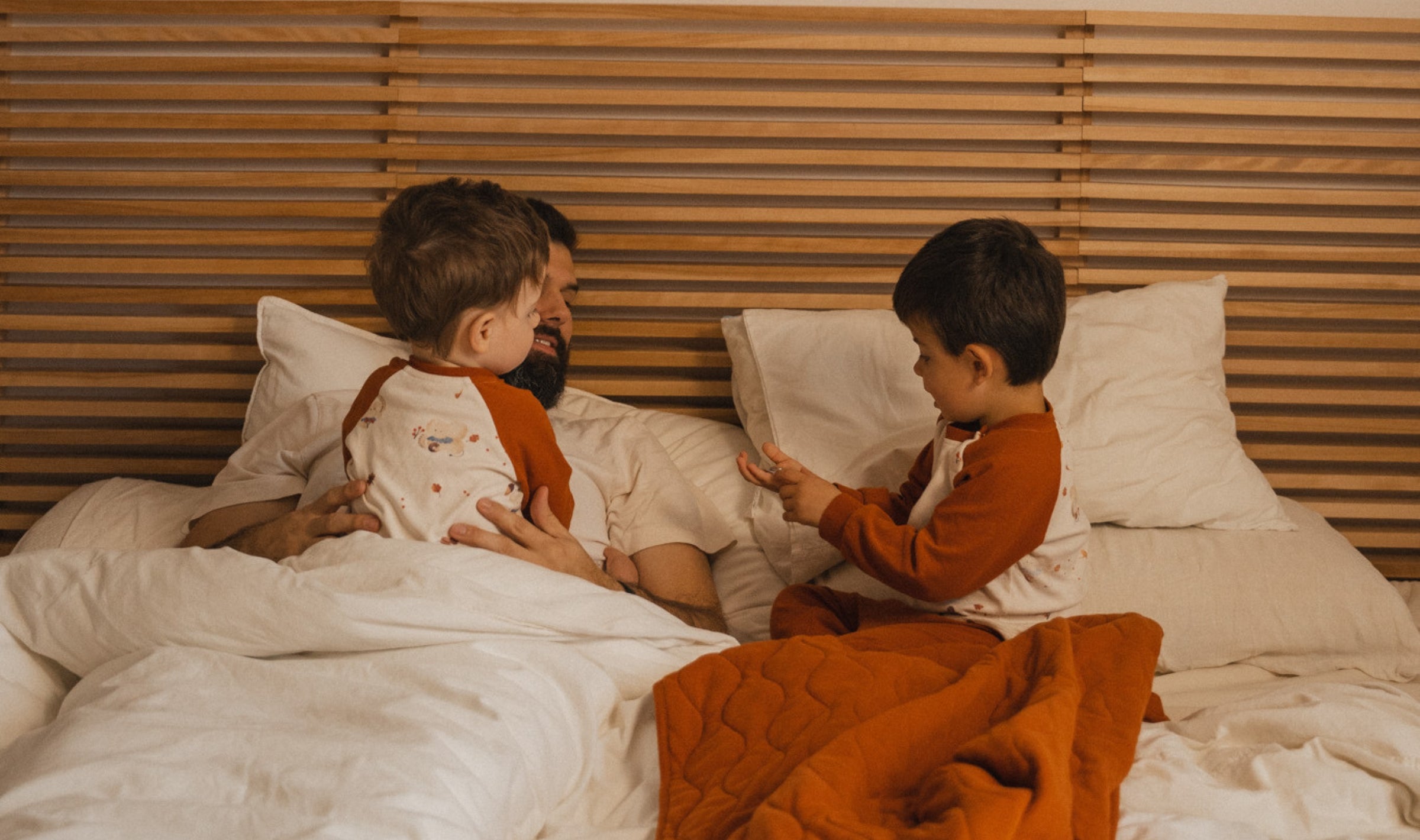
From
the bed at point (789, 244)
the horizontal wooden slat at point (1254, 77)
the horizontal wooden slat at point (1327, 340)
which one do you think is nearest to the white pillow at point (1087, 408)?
the bed at point (789, 244)

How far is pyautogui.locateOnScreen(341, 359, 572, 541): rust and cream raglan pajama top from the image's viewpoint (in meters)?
1.45

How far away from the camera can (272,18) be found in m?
2.27

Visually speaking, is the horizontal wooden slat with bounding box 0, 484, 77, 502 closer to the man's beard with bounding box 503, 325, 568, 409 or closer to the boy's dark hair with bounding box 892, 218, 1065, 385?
the man's beard with bounding box 503, 325, 568, 409

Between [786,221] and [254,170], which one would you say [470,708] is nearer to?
[786,221]

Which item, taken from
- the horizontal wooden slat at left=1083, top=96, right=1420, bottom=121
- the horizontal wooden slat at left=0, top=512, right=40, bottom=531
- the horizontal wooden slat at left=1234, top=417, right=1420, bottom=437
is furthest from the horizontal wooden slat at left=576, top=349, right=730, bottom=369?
the horizontal wooden slat at left=0, top=512, right=40, bottom=531

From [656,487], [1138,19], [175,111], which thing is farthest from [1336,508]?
[175,111]

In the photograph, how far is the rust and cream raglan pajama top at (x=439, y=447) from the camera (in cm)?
145

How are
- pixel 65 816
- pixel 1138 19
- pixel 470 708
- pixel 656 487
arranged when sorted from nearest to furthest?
pixel 65 816, pixel 470 708, pixel 656 487, pixel 1138 19

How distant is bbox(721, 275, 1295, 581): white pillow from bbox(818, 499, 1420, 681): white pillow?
0.09 m

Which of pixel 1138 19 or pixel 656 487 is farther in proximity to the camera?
pixel 1138 19

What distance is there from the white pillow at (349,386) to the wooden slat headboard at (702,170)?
23 centimetres

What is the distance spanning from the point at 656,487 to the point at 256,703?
84 cm

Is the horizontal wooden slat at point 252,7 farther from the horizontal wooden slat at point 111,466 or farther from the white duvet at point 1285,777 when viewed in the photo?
the white duvet at point 1285,777

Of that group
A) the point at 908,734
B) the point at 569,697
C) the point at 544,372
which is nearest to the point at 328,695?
the point at 569,697
